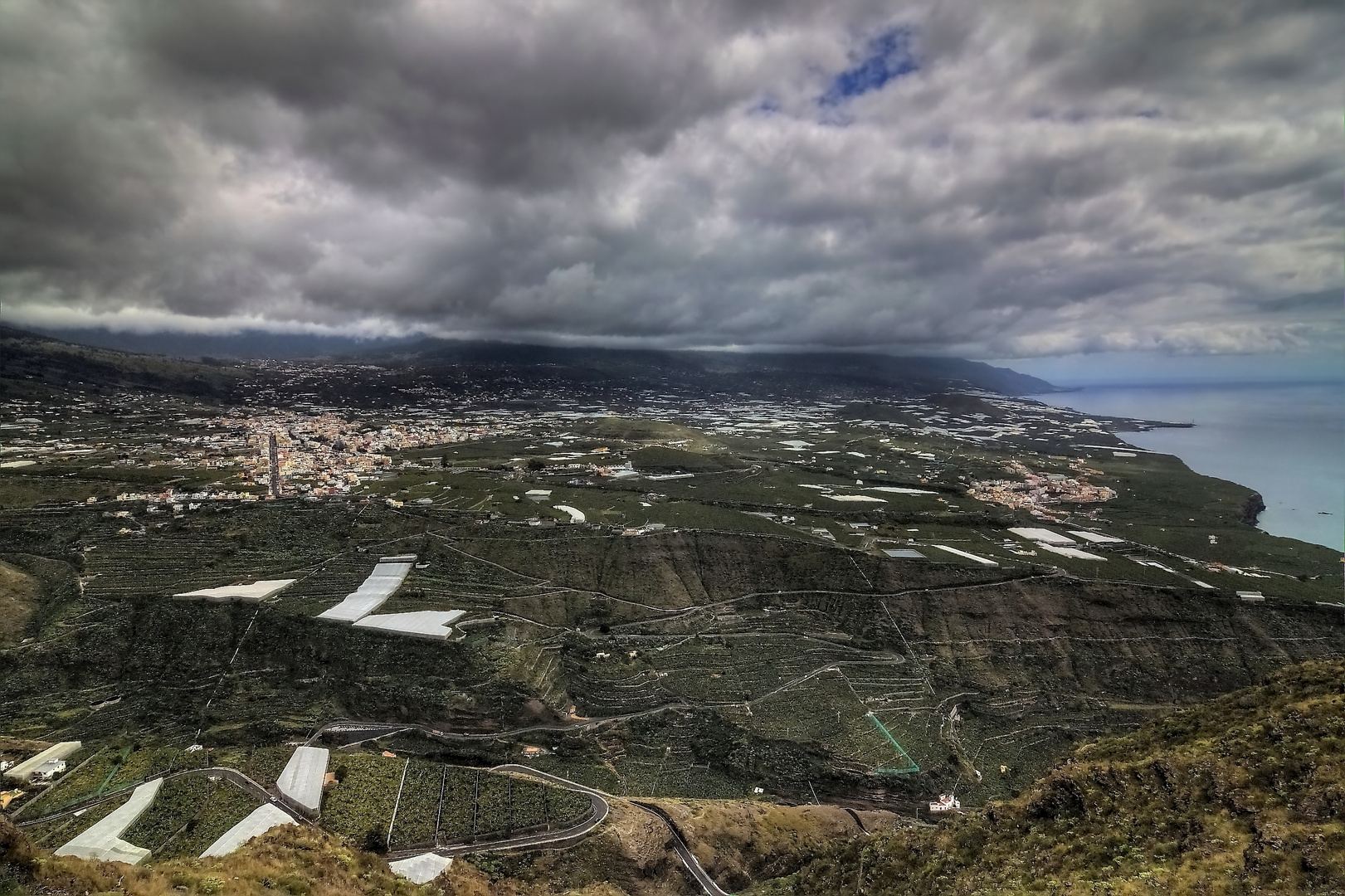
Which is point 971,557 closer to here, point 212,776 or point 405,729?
point 405,729

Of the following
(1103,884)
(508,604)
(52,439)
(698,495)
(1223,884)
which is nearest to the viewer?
(1223,884)

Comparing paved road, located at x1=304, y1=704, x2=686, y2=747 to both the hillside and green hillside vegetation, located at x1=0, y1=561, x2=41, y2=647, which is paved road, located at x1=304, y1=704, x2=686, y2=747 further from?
green hillside vegetation, located at x1=0, y1=561, x2=41, y2=647

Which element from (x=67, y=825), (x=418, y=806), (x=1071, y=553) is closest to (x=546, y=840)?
(x=418, y=806)

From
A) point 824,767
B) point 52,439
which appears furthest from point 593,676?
point 52,439

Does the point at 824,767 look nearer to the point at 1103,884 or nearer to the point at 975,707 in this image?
the point at 975,707

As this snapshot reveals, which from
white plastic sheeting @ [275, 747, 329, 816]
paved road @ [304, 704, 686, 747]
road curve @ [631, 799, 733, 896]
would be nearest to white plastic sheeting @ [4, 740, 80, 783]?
paved road @ [304, 704, 686, 747]

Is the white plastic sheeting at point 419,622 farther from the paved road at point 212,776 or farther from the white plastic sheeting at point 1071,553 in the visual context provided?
the white plastic sheeting at point 1071,553
